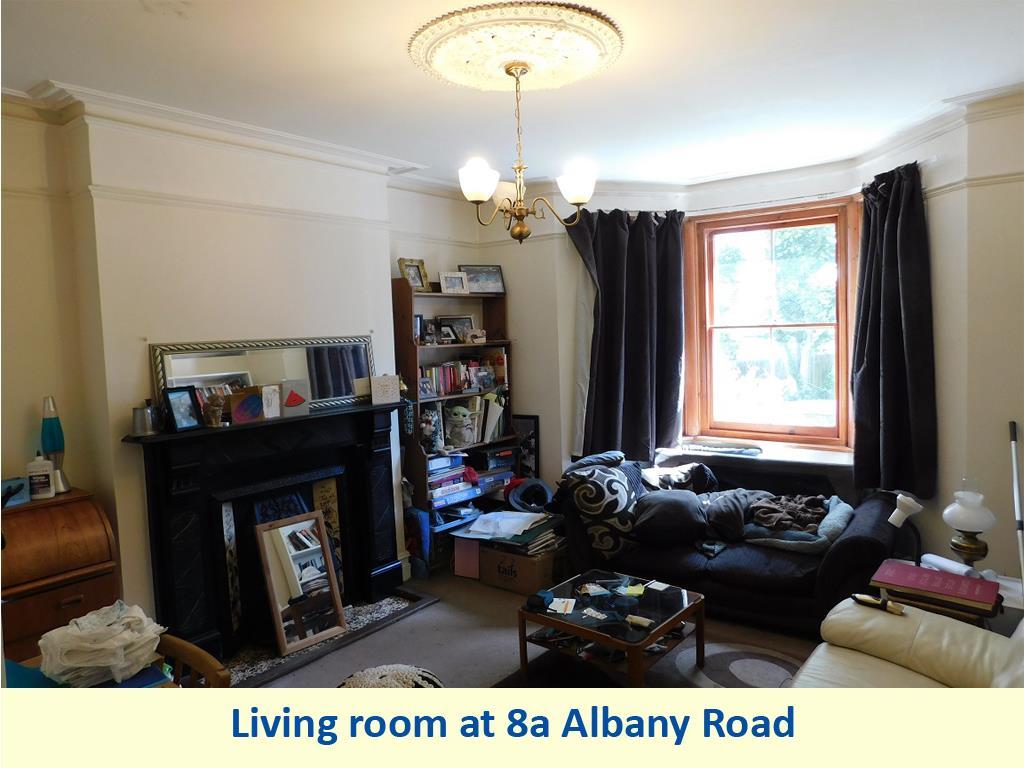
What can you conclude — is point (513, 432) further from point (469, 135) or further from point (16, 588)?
point (16, 588)

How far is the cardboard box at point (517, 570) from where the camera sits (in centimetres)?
378

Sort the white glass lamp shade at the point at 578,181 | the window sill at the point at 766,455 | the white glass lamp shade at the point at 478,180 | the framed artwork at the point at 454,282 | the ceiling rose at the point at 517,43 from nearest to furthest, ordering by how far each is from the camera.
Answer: the ceiling rose at the point at 517,43
the white glass lamp shade at the point at 478,180
the white glass lamp shade at the point at 578,181
the window sill at the point at 766,455
the framed artwork at the point at 454,282

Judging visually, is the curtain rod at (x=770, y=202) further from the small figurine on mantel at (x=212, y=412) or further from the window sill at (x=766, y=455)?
the small figurine on mantel at (x=212, y=412)

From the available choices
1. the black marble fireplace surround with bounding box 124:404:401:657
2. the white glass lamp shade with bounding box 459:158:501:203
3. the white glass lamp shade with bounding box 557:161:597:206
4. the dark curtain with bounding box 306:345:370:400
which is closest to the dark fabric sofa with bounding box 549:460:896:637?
the black marble fireplace surround with bounding box 124:404:401:657

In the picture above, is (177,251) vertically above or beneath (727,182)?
beneath

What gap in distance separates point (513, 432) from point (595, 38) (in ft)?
9.86

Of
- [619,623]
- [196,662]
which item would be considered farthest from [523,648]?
[196,662]

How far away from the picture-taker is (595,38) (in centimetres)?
219

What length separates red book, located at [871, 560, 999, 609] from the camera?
8.36 feet

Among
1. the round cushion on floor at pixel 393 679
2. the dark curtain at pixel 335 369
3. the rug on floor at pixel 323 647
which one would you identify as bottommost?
the rug on floor at pixel 323 647

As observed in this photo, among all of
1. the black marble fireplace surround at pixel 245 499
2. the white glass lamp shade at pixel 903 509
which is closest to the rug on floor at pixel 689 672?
the white glass lamp shade at pixel 903 509

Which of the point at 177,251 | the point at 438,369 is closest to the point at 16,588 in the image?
the point at 177,251

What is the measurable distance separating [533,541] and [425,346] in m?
1.34

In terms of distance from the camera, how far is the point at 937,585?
8.71 ft
